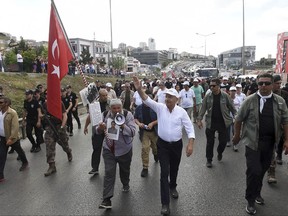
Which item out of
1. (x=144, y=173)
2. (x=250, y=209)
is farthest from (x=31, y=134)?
(x=250, y=209)

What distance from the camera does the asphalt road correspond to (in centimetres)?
430

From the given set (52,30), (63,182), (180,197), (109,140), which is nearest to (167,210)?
(180,197)

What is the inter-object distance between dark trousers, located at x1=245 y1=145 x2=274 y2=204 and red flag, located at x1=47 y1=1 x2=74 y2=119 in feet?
11.0

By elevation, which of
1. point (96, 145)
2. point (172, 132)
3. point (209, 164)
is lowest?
point (209, 164)

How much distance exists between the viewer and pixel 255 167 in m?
4.02

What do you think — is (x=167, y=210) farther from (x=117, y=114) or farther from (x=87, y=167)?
(x=87, y=167)

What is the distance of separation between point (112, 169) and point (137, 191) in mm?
802

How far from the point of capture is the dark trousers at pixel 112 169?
14.2ft

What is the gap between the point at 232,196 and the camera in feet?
15.3

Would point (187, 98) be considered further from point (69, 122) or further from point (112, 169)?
point (112, 169)

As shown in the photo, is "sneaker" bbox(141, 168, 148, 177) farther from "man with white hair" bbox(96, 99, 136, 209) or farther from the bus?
the bus

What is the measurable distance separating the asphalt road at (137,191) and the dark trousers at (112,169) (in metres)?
0.26

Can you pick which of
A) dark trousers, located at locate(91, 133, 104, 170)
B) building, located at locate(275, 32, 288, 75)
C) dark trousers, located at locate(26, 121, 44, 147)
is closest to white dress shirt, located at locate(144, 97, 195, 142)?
dark trousers, located at locate(91, 133, 104, 170)

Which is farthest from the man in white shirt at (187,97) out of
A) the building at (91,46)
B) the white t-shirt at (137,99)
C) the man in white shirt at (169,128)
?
the building at (91,46)
